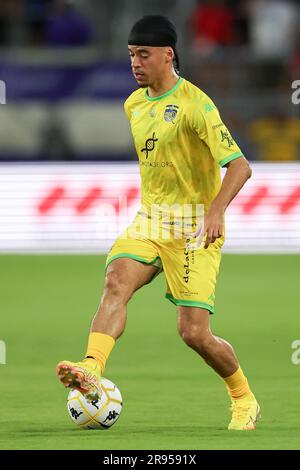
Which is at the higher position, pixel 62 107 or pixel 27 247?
pixel 62 107

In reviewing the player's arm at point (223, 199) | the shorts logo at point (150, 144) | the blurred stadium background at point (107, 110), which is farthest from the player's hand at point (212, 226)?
the blurred stadium background at point (107, 110)

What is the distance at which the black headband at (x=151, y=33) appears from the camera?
8.39 metres

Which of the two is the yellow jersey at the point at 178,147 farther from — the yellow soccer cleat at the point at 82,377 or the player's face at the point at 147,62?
the yellow soccer cleat at the point at 82,377

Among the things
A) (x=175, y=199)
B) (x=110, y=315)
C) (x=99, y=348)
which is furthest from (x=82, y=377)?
(x=175, y=199)

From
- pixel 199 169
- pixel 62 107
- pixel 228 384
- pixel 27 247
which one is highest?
pixel 199 169

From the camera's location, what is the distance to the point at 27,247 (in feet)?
60.2

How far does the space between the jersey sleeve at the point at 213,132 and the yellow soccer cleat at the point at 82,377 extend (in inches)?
56.9

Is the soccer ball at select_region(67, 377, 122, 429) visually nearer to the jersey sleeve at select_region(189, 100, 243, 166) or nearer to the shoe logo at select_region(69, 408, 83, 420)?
the shoe logo at select_region(69, 408, 83, 420)

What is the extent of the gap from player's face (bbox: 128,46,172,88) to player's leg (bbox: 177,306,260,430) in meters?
1.43

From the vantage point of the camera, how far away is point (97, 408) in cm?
807

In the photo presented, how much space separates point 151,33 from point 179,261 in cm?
140
